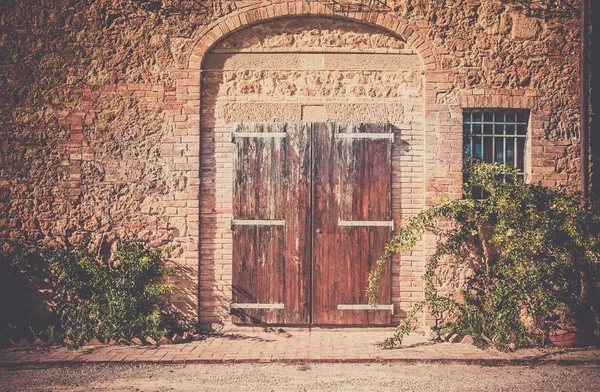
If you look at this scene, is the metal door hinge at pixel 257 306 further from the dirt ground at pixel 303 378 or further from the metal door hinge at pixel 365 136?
the metal door hinge at pixel 365 136

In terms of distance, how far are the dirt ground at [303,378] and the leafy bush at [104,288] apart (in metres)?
0.79

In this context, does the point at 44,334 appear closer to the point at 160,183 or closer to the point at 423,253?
the point at 160,183

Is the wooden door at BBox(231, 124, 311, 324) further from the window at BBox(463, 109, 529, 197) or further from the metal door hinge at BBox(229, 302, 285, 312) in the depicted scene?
the window at BBox(463, 109, 529, 197)

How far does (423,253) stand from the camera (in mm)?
6551

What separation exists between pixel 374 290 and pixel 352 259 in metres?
0.49

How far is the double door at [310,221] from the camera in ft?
21.1

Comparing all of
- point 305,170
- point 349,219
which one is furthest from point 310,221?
point 305,170

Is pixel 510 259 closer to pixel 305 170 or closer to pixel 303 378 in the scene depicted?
pixel 305 170

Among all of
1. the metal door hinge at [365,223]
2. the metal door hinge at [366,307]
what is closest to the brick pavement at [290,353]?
the metal door hinge at [366,307]

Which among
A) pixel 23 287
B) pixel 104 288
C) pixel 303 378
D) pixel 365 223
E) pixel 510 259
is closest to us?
pixel 303 378

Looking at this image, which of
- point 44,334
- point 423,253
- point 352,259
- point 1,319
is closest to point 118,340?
point 44,334

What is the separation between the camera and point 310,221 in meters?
6.49

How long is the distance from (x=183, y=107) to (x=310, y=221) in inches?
89.0

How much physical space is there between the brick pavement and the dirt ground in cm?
13
